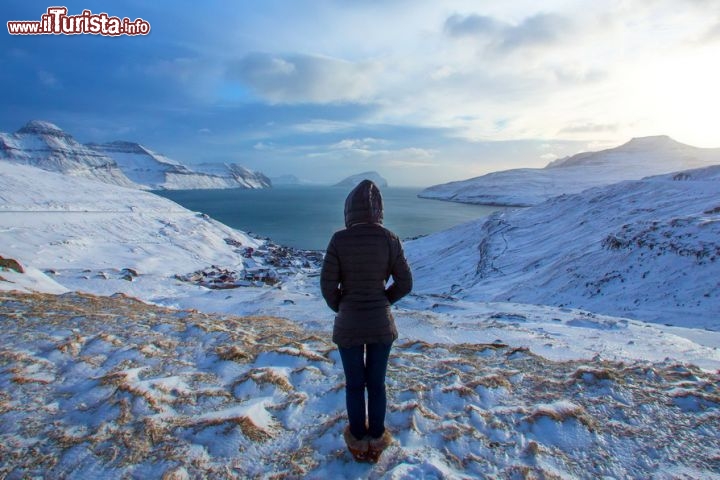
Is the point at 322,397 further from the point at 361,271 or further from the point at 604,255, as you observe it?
the point at 604,255

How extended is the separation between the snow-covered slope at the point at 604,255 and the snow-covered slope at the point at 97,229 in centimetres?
2892

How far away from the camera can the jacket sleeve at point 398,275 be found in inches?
156

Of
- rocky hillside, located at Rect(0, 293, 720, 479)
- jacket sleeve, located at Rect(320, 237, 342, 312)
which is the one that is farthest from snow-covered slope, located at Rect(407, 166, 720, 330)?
jacket sleeve, located at Rect(320, 237, 342, 312)

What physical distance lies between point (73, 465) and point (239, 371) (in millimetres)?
2628

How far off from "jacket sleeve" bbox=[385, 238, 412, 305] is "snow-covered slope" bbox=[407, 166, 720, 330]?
17742 mm

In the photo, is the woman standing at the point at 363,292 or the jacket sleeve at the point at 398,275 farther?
the jacket sleeve at the point at 398,275

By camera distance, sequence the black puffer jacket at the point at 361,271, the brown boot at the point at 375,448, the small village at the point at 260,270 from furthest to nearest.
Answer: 1. the small village at the point at 260,270
2. the brown boot at the point at 375,448
3. the black puffer jacket at the point at 361,271

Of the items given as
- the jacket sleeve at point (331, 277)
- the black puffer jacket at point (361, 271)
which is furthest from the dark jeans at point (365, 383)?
the jacket sleeve at point (331, 277)

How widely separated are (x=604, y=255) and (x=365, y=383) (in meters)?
25.9

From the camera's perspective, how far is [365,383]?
4.11 meters

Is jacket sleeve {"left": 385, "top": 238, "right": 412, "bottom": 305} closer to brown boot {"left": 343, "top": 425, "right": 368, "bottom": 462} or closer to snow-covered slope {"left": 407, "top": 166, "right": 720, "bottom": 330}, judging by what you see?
brown boot {"left": 343, "top": 425, "right": 368, "bottom": 462}

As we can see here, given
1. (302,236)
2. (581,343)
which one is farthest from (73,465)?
(302,236)

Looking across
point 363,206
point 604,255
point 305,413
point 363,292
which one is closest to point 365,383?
point 363,292

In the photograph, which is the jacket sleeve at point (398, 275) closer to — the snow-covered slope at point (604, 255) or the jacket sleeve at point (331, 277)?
the jacket sleeve at point (331, 277)
